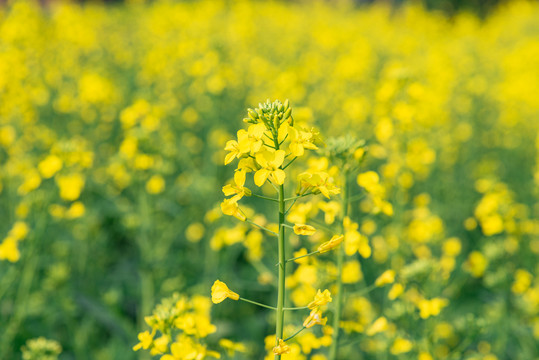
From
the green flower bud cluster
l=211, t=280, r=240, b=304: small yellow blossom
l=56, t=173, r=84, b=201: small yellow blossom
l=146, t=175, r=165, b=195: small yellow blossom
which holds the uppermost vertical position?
l=146, t=175, r=165, b=195: small yellow blossom

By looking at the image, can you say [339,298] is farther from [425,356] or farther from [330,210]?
[425,356]

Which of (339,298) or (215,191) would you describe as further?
(215,191)

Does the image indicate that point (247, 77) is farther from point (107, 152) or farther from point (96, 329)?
point (96, 329)

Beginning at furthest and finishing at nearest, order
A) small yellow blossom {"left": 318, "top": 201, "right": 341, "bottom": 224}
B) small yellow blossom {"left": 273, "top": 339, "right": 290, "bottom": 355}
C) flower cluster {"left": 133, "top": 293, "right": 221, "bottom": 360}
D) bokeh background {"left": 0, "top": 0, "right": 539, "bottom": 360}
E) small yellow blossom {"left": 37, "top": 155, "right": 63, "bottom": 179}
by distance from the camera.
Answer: bokeh background {"left": 0, "top": 0, "right": 539, "bottom": 360} < small yellow blossom {"left": 37, "top": 155, "right": 63, "bottom": 179} < small yellow blossom {"left": 318, "top": 201, "right": 341, "bottom": 224} < flower cluster {"left": 133, "top": 293, "right": 221, "bottom": 360} < small yellow blossom {"left": 273, "top": 339, "right": 290, "bottom": 355}

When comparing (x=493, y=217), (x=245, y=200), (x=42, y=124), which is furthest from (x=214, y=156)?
(x=493, y=217)

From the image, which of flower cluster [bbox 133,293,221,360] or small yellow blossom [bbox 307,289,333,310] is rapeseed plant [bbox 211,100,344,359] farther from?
flower cluster [bbox 133,293,221,360]

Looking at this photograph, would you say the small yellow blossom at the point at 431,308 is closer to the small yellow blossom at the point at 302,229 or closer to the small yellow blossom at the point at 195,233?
the small yellow blossom at the point at 302,229

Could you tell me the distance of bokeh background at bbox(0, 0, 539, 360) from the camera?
9.54 ft

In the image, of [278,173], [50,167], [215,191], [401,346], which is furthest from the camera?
[215,191]

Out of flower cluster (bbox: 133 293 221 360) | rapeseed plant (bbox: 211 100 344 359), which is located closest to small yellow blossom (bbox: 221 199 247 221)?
rapeseed plant (bbox: 211 100 344 359)

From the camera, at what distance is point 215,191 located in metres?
4.04

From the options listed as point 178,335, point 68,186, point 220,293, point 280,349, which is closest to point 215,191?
point 68,186

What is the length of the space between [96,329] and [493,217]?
113 inches

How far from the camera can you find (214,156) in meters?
4.40
